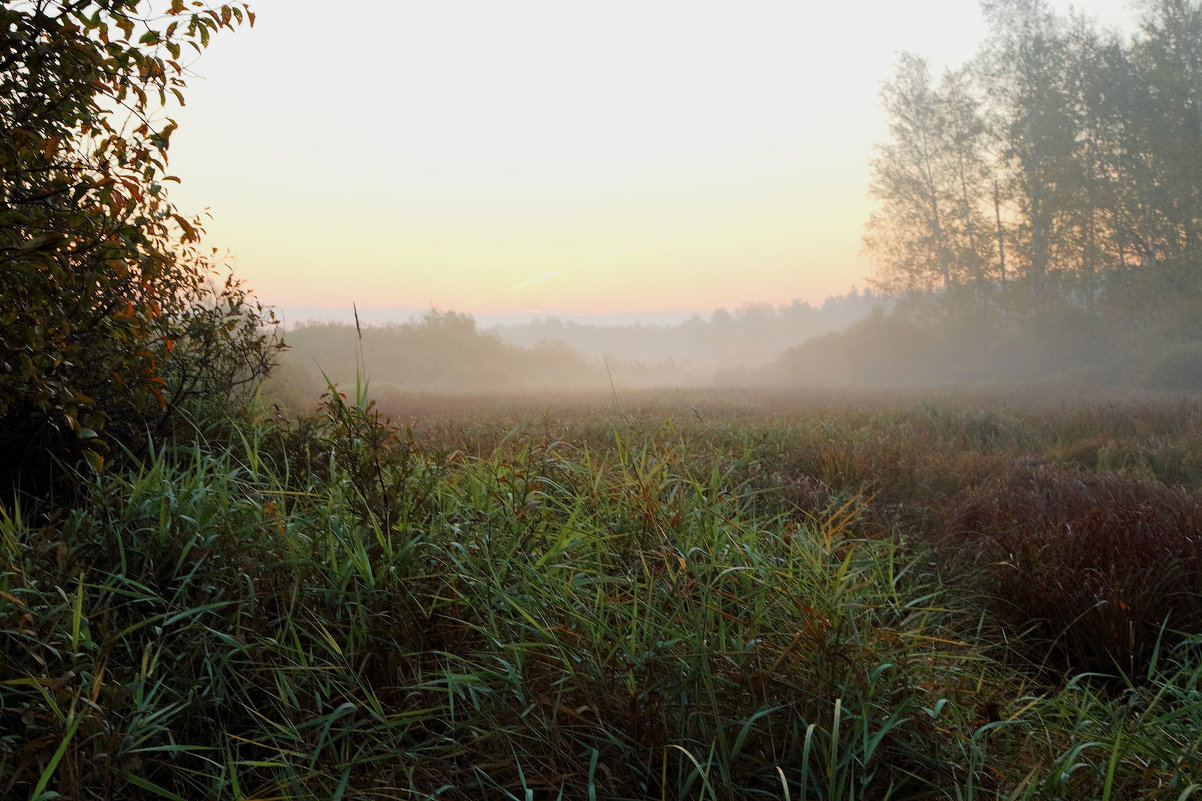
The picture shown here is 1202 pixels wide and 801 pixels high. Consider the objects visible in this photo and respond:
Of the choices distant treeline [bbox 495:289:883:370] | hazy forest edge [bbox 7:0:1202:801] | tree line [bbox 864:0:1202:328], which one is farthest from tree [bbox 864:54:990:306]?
distant treeline [bbox 495:289:883:370]

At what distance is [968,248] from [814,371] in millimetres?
8805

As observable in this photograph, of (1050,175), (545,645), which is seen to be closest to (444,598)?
(545,645)

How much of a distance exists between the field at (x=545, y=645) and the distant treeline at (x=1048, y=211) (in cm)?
1774

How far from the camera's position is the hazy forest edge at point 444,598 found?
192cm

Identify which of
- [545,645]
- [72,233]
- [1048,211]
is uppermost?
[1048,211]

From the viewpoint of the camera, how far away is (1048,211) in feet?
75.7

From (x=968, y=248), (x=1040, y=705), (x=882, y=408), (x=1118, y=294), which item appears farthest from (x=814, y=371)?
(x=1040, y=705)

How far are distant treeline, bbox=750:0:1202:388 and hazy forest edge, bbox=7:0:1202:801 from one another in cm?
1766

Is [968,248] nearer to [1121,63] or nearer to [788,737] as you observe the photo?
[1121,63]

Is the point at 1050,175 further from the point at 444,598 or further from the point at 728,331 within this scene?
the point at 728,331

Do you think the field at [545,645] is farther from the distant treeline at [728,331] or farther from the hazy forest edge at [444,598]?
the distant treeline at [728,331]

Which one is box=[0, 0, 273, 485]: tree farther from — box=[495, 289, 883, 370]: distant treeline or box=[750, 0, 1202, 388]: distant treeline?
box=[495, 289, 883, 370]: distant treeline

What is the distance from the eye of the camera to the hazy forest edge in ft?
6.31

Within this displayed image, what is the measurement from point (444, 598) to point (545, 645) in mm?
464
